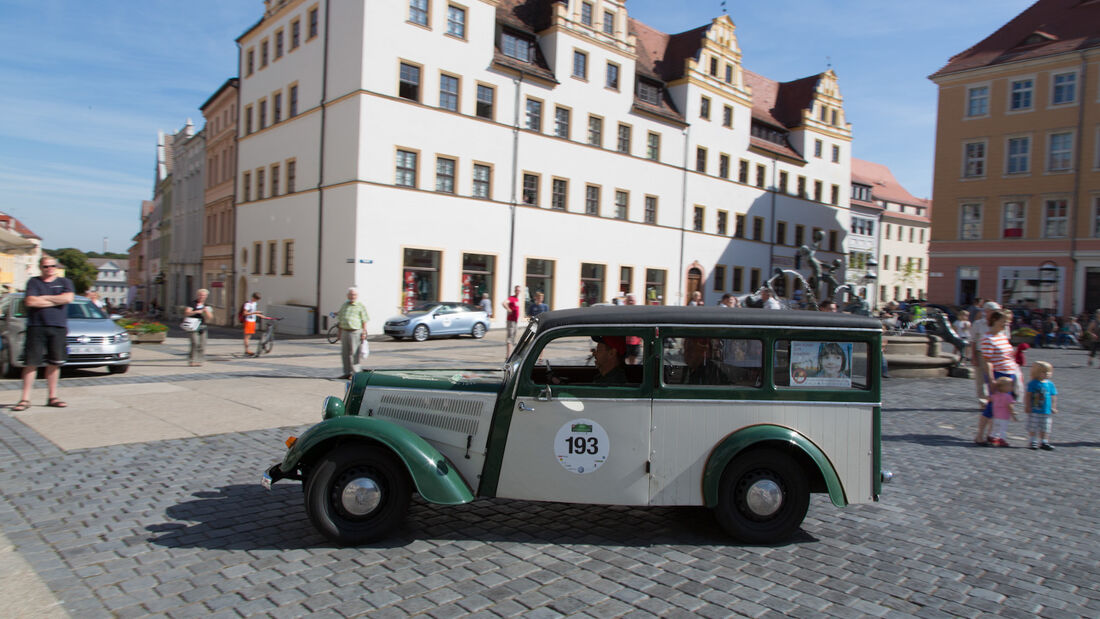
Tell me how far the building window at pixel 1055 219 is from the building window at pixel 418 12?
113 ft

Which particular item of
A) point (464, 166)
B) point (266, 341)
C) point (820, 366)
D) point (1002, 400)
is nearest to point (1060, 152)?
point (464, 166)

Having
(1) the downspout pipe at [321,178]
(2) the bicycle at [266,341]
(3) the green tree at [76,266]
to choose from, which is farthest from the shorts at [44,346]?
(3) the green tree at [76,266]

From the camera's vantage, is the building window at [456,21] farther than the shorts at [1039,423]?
Yes

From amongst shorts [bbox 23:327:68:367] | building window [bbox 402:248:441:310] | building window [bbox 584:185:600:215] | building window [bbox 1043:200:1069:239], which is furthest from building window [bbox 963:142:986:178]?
shorts [bbox 23:327:68:367]

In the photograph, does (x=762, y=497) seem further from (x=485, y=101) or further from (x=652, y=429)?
(x=485, y=101)

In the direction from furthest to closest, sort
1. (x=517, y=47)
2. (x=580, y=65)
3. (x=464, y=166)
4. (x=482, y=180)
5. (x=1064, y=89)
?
A: (x=1064, y=89)
(x=580, y=65)
(x=517, y=47)
(x=482, y=180)
(x=464, y=166)

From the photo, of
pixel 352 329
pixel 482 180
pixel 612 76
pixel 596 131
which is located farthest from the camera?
pixel 612 76

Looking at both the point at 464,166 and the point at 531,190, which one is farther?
the point at 531,190

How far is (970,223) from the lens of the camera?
39969 millimetres

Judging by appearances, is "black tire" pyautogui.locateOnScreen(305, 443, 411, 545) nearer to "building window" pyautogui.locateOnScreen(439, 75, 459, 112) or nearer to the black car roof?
the black car roof

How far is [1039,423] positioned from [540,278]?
81.2ft

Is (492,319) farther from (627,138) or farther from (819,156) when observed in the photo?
(819,156)

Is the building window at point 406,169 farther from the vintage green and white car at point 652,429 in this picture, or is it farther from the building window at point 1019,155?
the building window at point 1019,155

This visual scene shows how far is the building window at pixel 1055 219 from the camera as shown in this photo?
3675 cm
